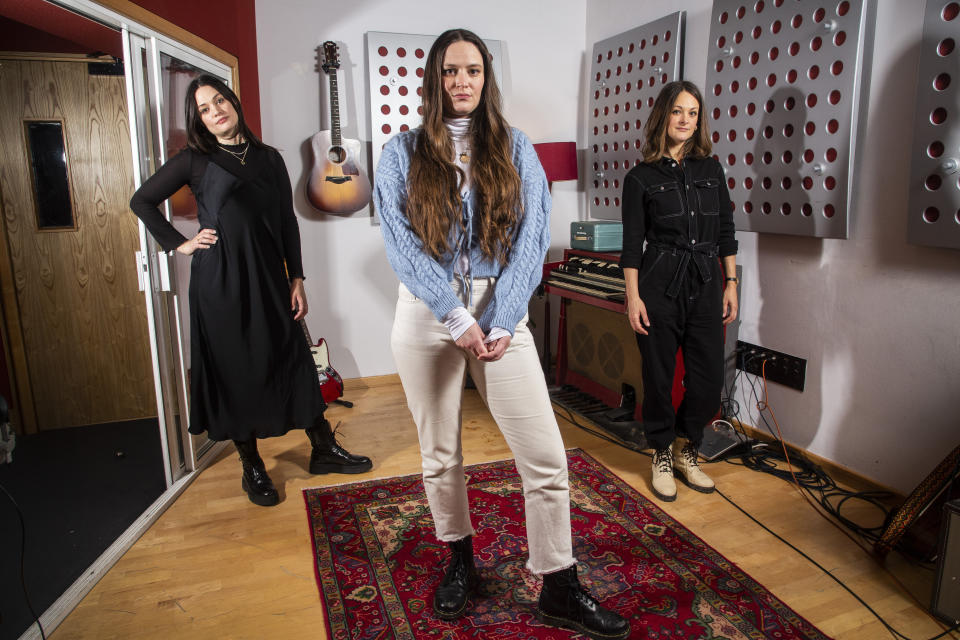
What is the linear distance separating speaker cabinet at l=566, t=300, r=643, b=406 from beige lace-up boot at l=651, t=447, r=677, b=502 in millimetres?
624

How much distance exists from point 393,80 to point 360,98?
0.70 ft

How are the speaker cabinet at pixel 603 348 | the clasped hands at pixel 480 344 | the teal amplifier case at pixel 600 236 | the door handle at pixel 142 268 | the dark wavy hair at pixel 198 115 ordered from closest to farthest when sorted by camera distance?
the clasped hands at pixel 480 344, the dark wavy hair at pixel 198 115, the door handle at pixel 142 268, the speaker cabinet at pixel 603 348, the teal amplifier case at pixel 600 236

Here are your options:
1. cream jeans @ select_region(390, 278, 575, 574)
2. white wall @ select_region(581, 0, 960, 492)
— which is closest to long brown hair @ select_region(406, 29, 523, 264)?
cream jeans @ select_region(390, 278, 575, 574)

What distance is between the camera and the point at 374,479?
2.65 m

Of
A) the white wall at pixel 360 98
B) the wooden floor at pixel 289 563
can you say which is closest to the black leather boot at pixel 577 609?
the wooden floor at pixel 289 563

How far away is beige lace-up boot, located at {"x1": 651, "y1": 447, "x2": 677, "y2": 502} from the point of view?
2418mm

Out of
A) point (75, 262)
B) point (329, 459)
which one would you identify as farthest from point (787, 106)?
point (75, 262)

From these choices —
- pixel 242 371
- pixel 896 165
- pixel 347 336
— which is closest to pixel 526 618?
pixel 242 371

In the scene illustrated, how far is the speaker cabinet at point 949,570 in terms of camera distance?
168cm

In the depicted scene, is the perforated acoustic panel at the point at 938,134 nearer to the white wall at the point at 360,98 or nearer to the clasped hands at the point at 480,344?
the clasped hands at the point at 480,344

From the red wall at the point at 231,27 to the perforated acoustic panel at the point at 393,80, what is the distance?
2.04 feet

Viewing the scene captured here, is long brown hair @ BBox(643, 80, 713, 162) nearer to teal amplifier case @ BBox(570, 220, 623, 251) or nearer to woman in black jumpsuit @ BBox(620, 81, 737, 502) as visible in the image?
woman in black jumpsuit @ BBox(620, 81, 737, 502)

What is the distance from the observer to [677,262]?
2346mm

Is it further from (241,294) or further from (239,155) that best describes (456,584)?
(239,155)
